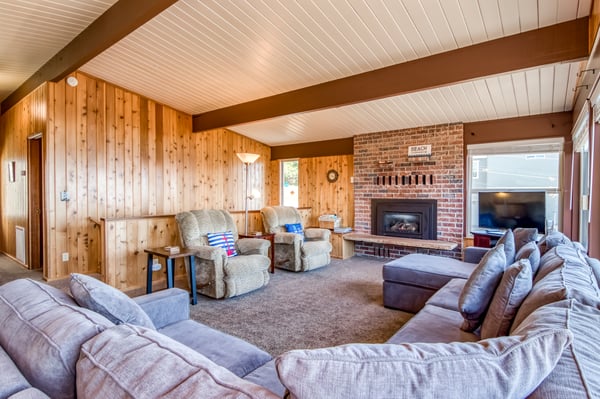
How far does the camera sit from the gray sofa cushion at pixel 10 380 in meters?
0.83

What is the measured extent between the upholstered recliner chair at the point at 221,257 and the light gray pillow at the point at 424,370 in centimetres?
305

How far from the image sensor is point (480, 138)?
16.0ft

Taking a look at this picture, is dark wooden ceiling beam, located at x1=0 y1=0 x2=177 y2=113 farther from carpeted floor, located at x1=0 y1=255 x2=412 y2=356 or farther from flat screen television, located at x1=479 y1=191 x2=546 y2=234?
flat screen television, located at x1=479 y1=191 x2=546 y2=234

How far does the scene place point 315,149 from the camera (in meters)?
6.75

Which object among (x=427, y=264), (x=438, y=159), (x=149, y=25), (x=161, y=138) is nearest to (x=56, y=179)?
(x=161, y=138)

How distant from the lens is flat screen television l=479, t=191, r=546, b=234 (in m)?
4.43

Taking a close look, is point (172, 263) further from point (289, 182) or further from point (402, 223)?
point (289, 182)

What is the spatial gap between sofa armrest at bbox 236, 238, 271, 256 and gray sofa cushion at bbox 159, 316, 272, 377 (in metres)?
→ 2.37

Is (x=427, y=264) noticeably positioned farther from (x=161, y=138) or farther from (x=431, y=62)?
(x=161, y=138)

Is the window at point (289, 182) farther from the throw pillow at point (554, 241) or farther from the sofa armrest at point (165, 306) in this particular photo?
the sofa armrest at point (165, 306)

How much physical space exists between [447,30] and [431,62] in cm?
41

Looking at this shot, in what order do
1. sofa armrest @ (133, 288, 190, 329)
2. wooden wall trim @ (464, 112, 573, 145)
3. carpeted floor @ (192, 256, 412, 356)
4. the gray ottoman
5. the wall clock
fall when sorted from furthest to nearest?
1. the wall clock
2. wooden wall trim @ (464, 112, 573, 145)
3. the gray ottoman
4. carpeted floor @ (192, 256, 412, 356)
5. sofa armrest @ (133, 288, 190, 329)

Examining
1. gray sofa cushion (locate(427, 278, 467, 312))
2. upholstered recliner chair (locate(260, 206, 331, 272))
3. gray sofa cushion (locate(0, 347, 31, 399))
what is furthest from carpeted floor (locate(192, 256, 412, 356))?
gray sofa cushion (locate(0, 347, 31, 399))

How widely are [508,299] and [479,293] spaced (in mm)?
269
